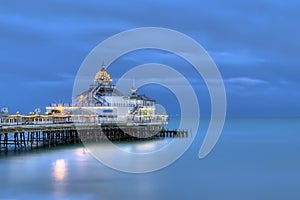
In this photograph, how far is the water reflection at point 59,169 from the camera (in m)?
33.4

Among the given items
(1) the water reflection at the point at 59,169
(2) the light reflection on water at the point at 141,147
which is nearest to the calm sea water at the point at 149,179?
(1) the water reflection at the point at 59,169

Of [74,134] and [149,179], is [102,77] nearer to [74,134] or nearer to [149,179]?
[74,134]

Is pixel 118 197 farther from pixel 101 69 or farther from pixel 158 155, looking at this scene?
pixel 101 69

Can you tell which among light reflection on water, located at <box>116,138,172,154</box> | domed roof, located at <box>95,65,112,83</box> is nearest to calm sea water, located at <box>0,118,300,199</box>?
light reflection on water, located at <box>116,138,172,154</box>

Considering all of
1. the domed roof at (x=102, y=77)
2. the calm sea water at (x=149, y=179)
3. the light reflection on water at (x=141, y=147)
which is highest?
the domed roof at (x=102, y=77)

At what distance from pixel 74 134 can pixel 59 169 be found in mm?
21957

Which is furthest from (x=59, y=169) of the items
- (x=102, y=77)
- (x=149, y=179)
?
(x=102, y=77)

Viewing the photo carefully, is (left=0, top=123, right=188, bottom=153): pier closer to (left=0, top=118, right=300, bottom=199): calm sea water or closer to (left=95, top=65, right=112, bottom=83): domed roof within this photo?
(left=0, top=118, right=300, bottom=199): calm sea water

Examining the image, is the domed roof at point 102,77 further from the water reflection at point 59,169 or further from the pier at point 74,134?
the water reflection at point 59,169

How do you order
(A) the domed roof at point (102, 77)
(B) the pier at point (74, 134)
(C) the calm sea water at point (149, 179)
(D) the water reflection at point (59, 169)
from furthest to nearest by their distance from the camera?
1. (A) the domed roof at point (102, 77)
2. (B) the pier at point (74, 134)
3. (D) the water reflection at point (59, 169)
4. (C) the calm sea water at point (149, 179)

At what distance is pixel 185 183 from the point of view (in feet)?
108

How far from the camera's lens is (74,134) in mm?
58562

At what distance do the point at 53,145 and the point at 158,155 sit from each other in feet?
44.2

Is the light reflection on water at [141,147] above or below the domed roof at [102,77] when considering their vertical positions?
below
